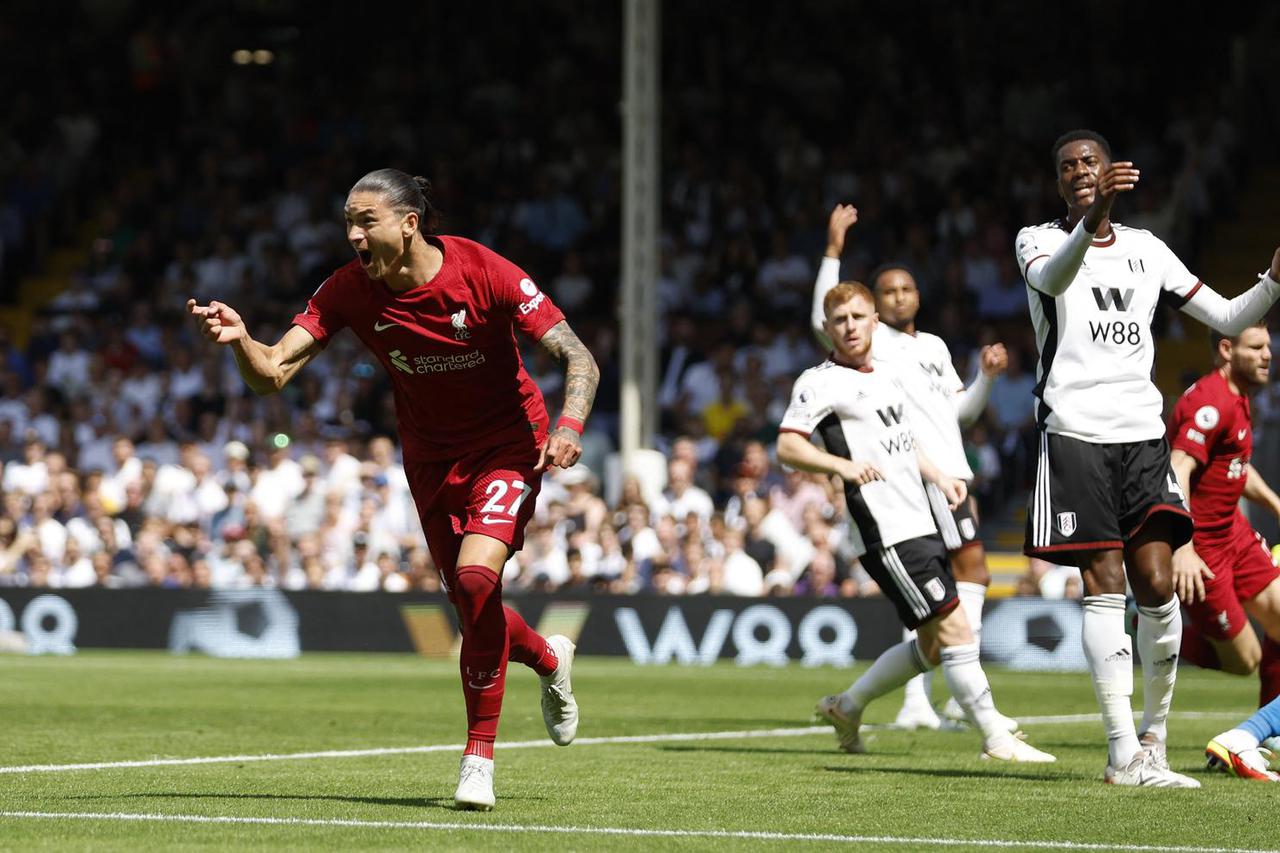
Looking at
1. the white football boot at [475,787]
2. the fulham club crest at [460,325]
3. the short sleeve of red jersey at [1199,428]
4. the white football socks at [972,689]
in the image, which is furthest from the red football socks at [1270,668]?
the fulham club crest at [460,325]

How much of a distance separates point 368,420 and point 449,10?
9684mm

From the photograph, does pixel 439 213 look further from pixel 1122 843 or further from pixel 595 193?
pixel 595 193

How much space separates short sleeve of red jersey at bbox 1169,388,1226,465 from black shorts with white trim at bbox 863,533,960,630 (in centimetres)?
124

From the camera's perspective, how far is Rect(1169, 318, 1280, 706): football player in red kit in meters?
9.73

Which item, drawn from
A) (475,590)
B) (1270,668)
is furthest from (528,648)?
(1270,668)

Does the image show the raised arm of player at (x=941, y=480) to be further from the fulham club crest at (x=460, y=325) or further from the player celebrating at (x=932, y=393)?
the fulham club crest at (x=460, y=325)

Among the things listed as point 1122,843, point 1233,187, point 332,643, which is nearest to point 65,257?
point 332,643

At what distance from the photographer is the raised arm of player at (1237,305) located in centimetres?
807

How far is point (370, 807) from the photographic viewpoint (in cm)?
748

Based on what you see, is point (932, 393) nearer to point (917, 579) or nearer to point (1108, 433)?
point (917, 579)

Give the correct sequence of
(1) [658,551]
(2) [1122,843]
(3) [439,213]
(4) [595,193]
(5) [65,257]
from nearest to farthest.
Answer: (2) [1122,843] → (3) [439,213] → (1) [658,551] → (4) [595,193] → (5) [65,257]

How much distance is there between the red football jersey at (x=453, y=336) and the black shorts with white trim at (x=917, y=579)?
2225 millimetres

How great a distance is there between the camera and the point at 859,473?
9039 millimetres

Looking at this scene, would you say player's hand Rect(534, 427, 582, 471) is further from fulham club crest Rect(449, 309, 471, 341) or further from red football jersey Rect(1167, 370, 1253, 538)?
red football jersey Rect(1167, 370, 1253, 538)
